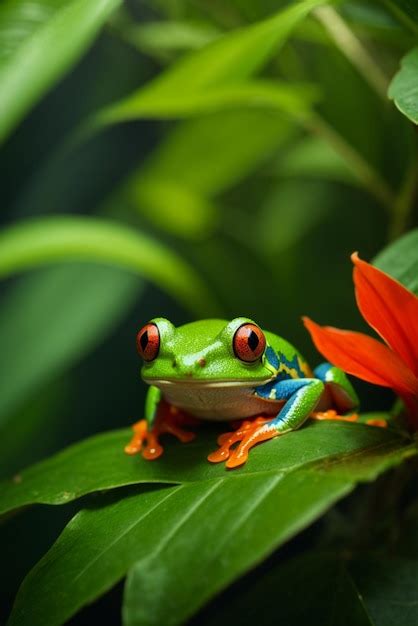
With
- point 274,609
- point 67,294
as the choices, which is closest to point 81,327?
point 67,294

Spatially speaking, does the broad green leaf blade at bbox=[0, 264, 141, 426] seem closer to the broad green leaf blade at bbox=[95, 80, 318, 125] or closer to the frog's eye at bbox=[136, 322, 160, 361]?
the broad green leaf blade at bbox=[95, 80, 318, 125]

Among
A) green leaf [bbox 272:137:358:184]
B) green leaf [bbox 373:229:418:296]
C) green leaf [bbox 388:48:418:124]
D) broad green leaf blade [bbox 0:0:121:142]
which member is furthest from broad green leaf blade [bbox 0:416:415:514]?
green leaf [bbox 272:137:358:184]

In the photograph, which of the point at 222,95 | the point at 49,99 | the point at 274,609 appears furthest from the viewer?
the point at 49,99

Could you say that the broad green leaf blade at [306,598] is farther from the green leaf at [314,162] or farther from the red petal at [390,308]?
the green leaf at [314,162]

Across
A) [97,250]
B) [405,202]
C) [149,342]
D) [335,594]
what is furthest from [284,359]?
[97,250]

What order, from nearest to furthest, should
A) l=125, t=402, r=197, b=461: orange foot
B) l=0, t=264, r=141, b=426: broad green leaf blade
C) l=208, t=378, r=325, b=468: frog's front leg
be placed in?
l=208, t=378, r=325, b=468: frog's front leg → l=125, t=402, r=197, b=461: orange foot → l=0, t=264, r=141, b=426: broad green leaf blade

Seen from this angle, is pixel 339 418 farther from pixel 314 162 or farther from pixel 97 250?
pixel 314 162

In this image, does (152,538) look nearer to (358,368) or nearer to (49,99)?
(358,368)

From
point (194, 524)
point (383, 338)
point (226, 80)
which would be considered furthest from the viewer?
point (226, 80)
